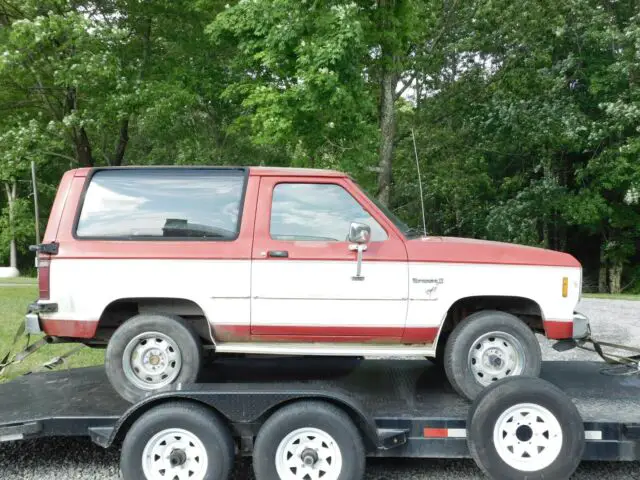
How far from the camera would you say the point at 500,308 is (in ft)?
15.8

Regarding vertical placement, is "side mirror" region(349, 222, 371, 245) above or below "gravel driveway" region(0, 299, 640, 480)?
above

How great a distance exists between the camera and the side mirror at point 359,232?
13.9 ft

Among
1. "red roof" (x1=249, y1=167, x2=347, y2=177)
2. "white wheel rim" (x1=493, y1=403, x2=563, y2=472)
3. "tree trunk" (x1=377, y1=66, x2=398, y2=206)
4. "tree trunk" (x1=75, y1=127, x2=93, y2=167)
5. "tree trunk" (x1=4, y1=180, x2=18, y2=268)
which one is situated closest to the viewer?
"white wheel rim" (x1=493, y1=403, x2=563, y2=472)

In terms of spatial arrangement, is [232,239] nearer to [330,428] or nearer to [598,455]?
[330,428]

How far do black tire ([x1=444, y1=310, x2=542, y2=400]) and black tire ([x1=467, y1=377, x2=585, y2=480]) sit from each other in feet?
1.95

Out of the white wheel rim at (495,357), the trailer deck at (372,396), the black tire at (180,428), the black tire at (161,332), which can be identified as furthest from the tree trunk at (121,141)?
the white wheel rim at (495,357)

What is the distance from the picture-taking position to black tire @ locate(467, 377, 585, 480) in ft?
12.3

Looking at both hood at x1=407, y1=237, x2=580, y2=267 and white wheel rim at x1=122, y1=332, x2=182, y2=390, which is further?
hood at x1=407, y1=237, x2=580, y2=267

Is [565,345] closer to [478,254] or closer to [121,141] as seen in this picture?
[478,254]

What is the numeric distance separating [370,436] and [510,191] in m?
25.3

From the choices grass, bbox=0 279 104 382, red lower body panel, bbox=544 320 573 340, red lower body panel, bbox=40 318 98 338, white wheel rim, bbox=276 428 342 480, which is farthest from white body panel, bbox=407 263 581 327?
grass, bbox=0 279 104 382

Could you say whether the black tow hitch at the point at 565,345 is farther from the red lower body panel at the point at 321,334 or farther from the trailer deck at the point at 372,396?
the red lower body panel at the point at 321,334

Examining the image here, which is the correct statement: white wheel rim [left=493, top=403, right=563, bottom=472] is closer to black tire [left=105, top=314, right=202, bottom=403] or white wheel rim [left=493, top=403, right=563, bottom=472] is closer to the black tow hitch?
the black tow hitch

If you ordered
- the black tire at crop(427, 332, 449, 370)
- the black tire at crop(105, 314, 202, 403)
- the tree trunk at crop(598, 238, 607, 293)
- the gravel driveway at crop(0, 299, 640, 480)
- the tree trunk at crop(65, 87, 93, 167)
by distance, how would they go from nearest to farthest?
1. the gravel driveway at crop(0, 299, 640, 480)
2. the black tire at crop(105, 314, 202, 403)
3. the black tire at crop(427, 332, 449, 370)
4. the tree trunk at crop(65, 87, 93, 167)
5. the tree trunk at crop(598, 238, 607, 293)
